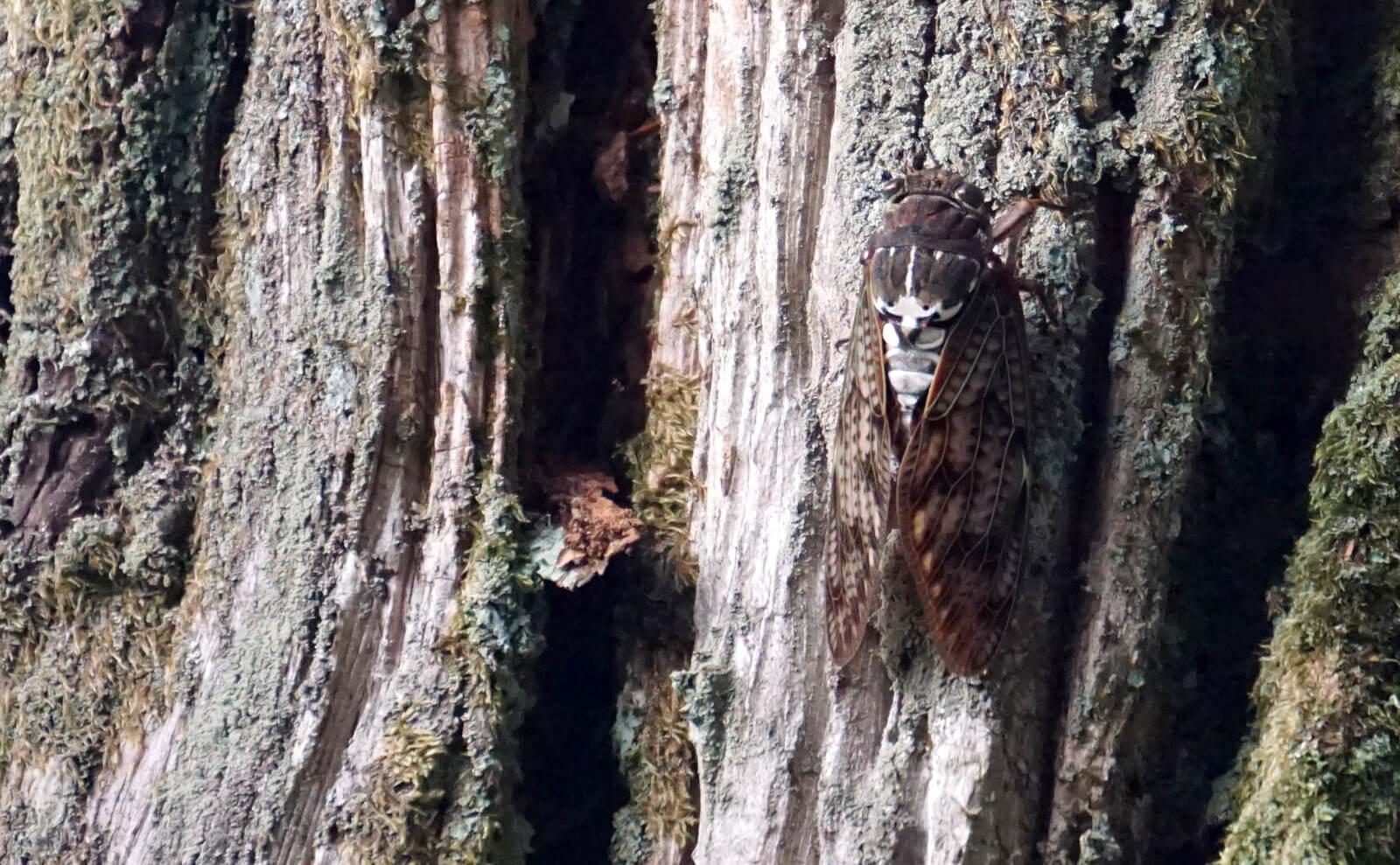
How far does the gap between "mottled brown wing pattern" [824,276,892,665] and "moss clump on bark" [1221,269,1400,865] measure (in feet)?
1.86

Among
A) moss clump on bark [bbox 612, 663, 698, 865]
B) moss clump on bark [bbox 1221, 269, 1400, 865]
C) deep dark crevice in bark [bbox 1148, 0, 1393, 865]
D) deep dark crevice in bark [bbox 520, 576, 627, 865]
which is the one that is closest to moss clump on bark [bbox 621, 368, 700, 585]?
deep dark crevice in bark [bbox 520, 576, 627, 865]

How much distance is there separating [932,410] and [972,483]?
0.14m

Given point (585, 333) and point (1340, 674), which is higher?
point (585, 333)

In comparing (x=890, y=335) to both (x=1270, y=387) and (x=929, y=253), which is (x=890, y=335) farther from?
(x=1270, y=387)

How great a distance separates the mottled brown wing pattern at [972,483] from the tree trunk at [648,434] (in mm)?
64

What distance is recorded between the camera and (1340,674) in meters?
1.54

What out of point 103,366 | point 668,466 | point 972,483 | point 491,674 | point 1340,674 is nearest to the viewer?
point 1340,674

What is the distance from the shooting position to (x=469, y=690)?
1.81 metres

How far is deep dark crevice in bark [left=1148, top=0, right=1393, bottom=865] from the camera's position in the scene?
5.59ft

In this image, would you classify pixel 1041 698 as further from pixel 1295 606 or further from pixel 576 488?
pixel 576 488

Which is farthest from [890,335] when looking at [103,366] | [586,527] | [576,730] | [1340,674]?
[103,366]

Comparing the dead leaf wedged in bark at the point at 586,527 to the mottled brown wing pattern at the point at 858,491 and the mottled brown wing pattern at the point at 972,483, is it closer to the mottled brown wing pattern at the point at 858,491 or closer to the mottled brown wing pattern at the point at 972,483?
the mottled brown wing pattern at the point at 858,491

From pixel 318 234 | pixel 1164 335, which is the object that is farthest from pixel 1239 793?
pixel 318 234

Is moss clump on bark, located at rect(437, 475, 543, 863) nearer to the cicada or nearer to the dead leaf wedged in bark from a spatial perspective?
the dead leaf wedged in bark
